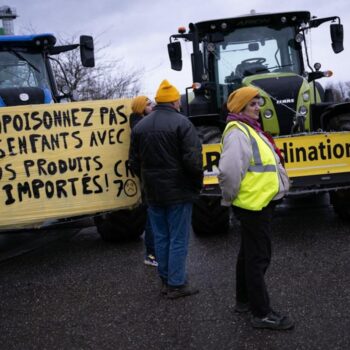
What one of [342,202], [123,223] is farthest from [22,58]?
[342,202]

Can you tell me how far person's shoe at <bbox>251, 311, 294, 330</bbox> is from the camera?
3.81 metres

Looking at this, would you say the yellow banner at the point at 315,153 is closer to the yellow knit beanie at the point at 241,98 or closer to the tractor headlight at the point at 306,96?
the tractor headlight at the point at 306,96

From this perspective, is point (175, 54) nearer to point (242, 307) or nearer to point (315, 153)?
point (315, 153)

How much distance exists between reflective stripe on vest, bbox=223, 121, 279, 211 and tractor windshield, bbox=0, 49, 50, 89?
16.6 ft

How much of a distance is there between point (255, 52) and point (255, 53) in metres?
0.01

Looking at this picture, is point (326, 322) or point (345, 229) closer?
point (326, 322)

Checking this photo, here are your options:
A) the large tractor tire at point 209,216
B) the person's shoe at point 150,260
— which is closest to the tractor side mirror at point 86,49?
the large tractor tire at point 209,216

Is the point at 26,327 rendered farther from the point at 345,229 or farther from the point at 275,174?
the point at 345,229

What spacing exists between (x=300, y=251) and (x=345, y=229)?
106 centimetres

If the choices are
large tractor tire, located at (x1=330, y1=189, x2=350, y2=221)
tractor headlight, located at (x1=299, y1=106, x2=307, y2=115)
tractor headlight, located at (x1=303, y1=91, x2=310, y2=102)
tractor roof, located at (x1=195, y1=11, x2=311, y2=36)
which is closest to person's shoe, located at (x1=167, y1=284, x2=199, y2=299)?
large tractor tire, located at (x1=330, y1=189, x2=350, y2=221)

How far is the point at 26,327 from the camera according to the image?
425cm

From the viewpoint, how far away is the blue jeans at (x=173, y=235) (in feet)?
15.2

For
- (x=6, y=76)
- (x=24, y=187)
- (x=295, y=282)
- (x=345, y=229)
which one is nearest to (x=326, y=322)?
(x=295, y=282)

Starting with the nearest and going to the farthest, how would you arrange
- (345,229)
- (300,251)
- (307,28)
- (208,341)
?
(208,341) → (300,251) → (345,229) → (307,28)
